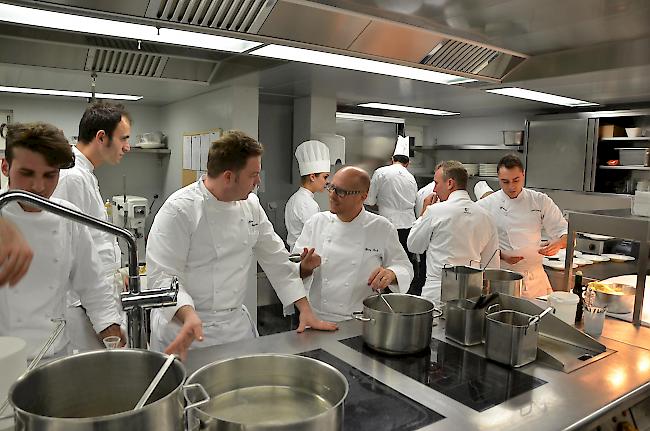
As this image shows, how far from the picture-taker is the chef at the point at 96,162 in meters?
2.49

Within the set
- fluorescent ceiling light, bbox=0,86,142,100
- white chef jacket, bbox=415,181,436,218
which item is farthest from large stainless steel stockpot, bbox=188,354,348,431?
white chef jacket, bbox=415,181,436,218

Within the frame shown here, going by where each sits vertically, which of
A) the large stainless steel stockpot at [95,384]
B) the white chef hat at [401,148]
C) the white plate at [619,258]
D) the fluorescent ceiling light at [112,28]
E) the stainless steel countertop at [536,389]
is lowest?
the white plate at [619,258]

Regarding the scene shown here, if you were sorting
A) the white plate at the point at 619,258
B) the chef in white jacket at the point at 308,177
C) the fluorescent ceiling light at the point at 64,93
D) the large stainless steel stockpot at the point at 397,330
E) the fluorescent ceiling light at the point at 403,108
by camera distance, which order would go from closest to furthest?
the large stainless steel stockpot at the point at 397,330, the white plate at the point at 619,258, the fluorescent ceiling light at the point at 64,93, the chef in white jacket at the point at 308,177, the fluorescent ceiling light at the point at 403,108

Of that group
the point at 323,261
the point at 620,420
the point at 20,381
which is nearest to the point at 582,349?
the point at 620,420

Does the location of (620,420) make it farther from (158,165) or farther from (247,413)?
(158,165)

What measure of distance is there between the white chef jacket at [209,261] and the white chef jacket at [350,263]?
0.32 m

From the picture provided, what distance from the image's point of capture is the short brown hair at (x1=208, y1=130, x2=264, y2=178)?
1.95 metres

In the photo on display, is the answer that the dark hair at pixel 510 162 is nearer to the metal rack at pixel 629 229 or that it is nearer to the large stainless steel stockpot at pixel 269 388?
the metal rack at pixel 629 229

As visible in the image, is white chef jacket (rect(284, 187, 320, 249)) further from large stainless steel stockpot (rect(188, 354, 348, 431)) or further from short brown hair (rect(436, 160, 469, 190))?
large stainless steel stockpot (rect(188, 354, 348, 431))

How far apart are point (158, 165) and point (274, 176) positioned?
162 centimetres

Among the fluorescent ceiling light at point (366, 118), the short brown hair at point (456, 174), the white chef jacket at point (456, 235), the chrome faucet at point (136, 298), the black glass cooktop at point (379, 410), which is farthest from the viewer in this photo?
the fluorescent ceiling light at point (366, 118)

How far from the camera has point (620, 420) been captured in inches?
54.9

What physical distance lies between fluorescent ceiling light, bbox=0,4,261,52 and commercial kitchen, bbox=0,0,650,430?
0.03ft

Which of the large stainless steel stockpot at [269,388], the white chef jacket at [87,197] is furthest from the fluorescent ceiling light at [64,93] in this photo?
the large stainless steel stockpot at [269,388]
